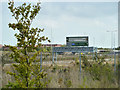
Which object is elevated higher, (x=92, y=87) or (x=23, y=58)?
(x=23, y=58)

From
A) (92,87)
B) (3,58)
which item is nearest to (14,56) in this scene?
(92,87)

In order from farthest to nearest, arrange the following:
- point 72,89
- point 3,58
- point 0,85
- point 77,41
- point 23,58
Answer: point 77,41, point 3,58, point 0,85, point 72,89, point 23,58

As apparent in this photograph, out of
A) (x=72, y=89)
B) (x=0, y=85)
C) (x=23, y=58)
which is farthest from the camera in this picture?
(x=0, y=85)

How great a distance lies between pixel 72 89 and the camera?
6.36m

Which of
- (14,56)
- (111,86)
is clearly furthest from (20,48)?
(111,86)

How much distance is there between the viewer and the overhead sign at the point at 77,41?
2897 cm

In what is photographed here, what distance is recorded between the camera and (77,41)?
2917 centimetres

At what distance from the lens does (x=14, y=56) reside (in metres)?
5.36

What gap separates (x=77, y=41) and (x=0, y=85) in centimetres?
2287

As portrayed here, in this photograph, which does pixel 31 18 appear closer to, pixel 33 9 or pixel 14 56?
pixel 33 9

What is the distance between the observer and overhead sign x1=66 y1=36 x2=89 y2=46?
2897cm

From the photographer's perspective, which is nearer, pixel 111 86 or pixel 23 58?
pixel 23 58

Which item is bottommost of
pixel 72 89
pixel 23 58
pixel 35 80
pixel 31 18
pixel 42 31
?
pixel 72 89

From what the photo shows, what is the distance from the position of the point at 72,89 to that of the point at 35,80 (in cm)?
154
